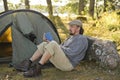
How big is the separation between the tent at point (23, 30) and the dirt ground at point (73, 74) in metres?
0.41

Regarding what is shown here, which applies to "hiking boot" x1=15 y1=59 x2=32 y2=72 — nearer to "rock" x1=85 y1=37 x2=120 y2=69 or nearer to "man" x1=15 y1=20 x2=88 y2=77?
"man" x1=15 y1=20 x2=88 y2=77

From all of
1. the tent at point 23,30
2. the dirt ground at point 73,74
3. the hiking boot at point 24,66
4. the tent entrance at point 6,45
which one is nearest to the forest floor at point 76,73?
the dirt ground at point 73,74

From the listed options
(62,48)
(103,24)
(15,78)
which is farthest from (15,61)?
(103,24)

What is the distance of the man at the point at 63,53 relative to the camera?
6.10 metres

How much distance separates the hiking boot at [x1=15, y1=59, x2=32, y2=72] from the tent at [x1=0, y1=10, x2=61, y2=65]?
140 mm

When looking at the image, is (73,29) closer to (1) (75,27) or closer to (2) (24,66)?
(1) (75,27)

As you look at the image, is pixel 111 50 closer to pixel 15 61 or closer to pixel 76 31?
pixel 76 31

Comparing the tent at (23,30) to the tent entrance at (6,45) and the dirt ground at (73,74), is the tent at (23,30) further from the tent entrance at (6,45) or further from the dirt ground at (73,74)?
the tent entrance at (6,45)

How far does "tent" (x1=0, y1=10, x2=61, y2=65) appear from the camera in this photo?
A: 6.98 metres

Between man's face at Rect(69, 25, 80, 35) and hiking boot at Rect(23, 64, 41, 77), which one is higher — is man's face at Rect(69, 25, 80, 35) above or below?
above

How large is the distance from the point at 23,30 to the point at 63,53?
1338 millimetres

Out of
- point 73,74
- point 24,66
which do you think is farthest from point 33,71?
point 73,74

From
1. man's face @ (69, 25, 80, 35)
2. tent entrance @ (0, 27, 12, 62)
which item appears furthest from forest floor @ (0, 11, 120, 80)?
man's face @ (69, 25, 80, 35)

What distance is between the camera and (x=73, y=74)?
21.6 feet
